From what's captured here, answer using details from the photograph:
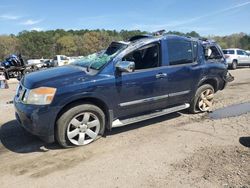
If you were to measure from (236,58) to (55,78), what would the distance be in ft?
75.0

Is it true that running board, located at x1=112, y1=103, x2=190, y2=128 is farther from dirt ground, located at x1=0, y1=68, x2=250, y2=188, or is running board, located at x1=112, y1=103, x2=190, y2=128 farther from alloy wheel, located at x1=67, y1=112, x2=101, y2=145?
alloy wheel, located at x1=67, y1=112, x2=101, y2=145

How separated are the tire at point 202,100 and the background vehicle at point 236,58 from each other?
732 inches

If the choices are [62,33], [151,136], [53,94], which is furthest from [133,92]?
[62,33]

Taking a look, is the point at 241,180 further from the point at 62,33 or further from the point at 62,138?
the point at 62,33

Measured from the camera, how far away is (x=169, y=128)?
644 cm

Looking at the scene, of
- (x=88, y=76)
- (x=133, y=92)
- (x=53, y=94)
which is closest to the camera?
(x=53, y=94)

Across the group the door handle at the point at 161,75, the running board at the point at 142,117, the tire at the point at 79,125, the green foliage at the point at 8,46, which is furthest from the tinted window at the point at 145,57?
the green foliage at the point at 8,46

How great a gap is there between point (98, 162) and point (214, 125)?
114 inches

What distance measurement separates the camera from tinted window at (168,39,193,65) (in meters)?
6.58

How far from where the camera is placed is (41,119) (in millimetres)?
5027

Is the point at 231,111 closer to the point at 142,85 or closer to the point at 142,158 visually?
the point at 142,85

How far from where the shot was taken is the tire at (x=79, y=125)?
5219 mm

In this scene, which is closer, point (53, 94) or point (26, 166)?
point (26, 166)

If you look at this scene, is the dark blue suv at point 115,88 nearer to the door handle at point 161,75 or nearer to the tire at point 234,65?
the door handle at point 161,75
